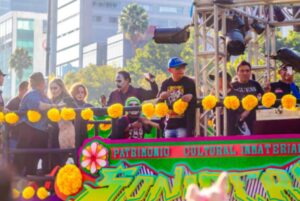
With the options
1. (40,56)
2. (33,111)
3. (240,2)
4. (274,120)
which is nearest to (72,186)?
(33,111)

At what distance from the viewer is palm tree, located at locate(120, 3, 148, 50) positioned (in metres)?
97.8

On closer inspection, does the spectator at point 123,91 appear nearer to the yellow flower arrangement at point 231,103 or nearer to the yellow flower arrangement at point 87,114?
the yellow flower arrangement at point 87,114

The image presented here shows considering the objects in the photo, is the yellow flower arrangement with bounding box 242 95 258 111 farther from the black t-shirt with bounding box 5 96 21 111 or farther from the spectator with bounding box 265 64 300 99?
the black t-shirt with bounding box 5 96 21 111

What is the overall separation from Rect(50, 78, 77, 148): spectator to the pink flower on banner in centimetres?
79

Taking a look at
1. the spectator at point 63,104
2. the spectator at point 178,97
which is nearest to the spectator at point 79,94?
the spectator at point 63,104

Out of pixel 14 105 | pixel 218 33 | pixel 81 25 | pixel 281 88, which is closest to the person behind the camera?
pixel 14 105

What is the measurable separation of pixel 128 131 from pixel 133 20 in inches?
3628

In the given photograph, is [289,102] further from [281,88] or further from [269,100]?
[281,88]

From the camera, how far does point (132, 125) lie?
8.05 m

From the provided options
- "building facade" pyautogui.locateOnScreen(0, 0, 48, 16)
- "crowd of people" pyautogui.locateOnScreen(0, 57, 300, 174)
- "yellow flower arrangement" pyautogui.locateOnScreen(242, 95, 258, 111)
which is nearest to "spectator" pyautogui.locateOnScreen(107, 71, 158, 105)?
"crowd of people" pyautogui.locateOnScreen(0, 57, 300, 174)

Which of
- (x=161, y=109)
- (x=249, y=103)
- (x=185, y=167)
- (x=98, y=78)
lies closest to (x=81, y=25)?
(x=98, y=78)

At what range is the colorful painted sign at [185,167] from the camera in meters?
6.73

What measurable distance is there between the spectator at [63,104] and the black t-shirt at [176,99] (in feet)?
4.67

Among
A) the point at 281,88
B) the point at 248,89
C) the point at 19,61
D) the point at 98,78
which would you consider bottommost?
the point at 248,89
